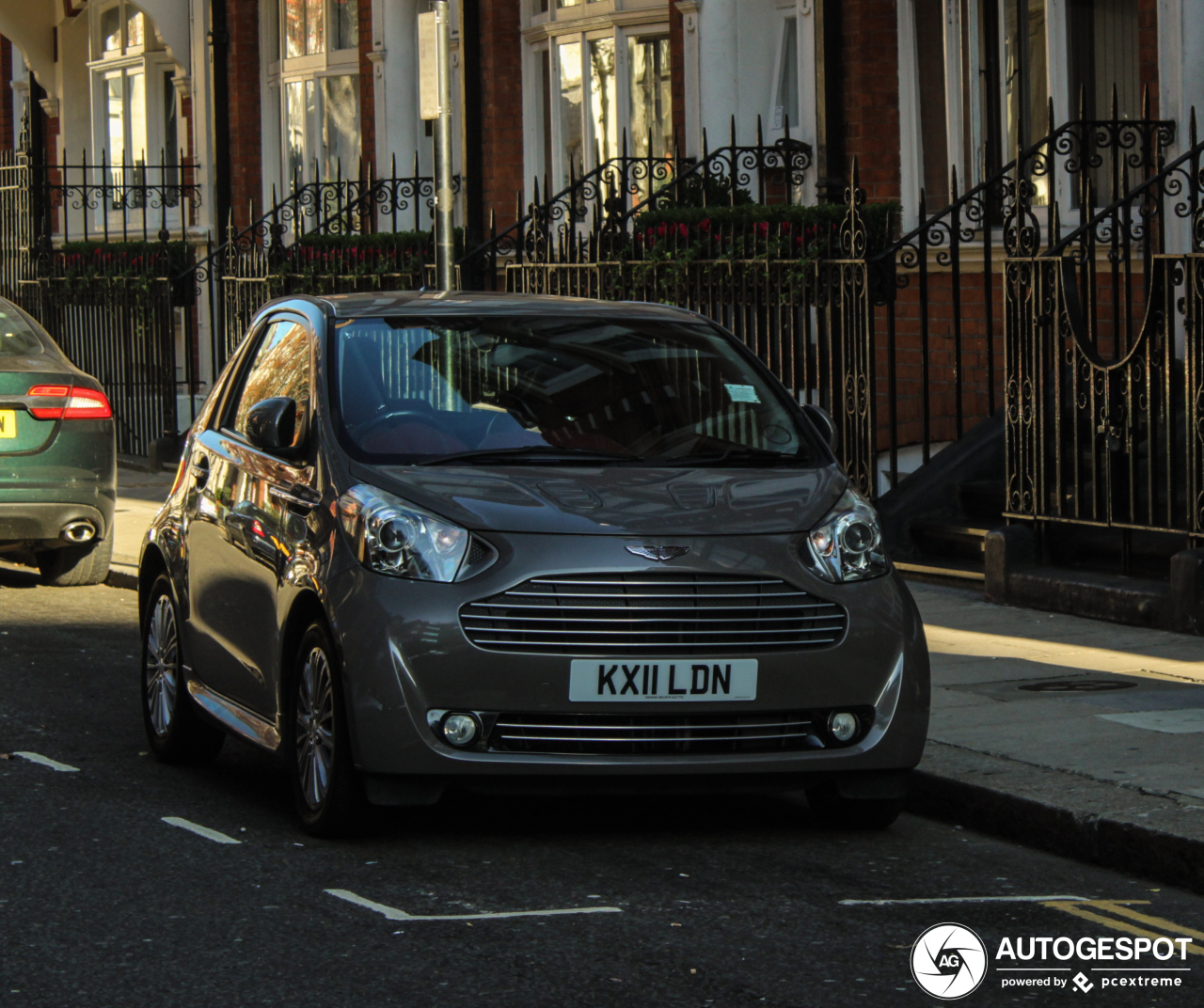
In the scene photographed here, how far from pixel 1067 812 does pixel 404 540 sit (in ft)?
6.92

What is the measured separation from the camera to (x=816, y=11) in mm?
14586

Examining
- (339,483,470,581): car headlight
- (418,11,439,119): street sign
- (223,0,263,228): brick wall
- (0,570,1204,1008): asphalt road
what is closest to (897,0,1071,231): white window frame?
(418,11,439,119): street sign

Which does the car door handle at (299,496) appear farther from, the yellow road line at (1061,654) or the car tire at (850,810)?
the yellow road line at (1061,654)

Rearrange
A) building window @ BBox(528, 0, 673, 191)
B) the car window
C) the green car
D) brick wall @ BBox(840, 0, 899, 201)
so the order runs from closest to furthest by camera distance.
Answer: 1. the car window
2. the green car
3. brick wall @ BBox(840, 0, 899, 201)
4. building window @ BBox(528, 0, 673, 191)

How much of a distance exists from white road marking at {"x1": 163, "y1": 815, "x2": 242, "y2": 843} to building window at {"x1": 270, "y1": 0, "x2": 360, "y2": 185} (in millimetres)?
16984

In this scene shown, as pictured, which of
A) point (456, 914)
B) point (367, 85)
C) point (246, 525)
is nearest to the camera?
point (456, 914)

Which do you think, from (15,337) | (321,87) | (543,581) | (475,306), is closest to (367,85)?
(321,87)

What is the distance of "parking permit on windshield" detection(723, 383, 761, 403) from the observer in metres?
6.96

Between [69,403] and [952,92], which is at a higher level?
[952,92]

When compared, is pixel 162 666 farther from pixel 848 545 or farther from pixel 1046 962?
pixel 1046 962

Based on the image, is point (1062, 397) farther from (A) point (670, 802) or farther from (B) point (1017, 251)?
(A) point (670, 802)

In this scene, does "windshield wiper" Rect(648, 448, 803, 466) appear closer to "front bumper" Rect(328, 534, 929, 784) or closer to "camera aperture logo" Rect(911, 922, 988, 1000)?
"front bumper" Rect(328, 534, 929, 784)

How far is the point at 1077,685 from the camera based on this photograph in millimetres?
8266

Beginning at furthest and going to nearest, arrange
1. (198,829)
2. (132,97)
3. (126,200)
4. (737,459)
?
(132,97)
(126,200)
(737,459)
(198,829)
